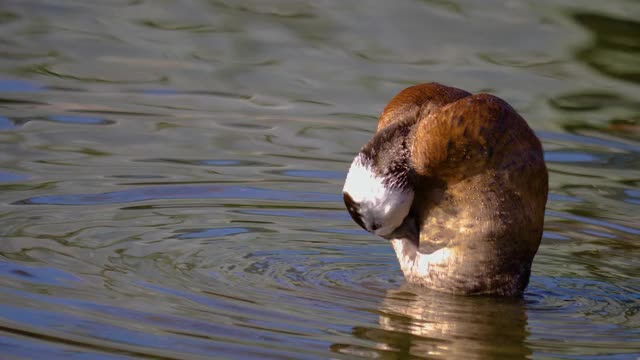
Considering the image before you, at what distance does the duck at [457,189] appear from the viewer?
193 inches

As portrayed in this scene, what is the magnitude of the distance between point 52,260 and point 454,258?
1486mm

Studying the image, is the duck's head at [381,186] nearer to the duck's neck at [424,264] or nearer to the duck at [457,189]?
the duck at [457,189]

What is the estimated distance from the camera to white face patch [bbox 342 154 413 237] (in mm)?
4879

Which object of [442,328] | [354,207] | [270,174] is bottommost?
[270,174]

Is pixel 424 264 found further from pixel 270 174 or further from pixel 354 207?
pixel 270 174

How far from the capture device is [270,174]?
23.6 feet

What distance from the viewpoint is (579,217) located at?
21.7ft

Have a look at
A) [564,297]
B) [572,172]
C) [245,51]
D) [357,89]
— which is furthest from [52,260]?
[245,51]

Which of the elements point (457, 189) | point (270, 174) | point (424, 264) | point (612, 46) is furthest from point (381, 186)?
point (612, 46)

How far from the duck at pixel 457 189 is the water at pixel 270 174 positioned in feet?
0.48

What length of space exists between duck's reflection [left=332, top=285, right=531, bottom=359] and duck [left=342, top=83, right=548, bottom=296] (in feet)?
0.33

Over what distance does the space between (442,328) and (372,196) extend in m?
0.51

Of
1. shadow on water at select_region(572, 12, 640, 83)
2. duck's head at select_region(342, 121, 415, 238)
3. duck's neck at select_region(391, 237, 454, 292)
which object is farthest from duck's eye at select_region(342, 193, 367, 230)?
shadow on water at select_region(572, 12, 640, 83)

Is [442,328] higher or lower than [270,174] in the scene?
higher
